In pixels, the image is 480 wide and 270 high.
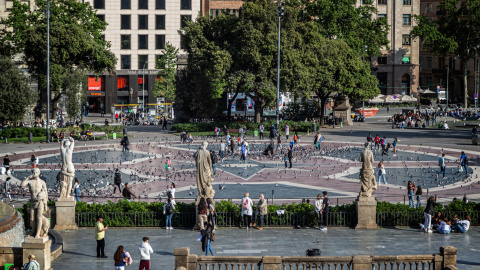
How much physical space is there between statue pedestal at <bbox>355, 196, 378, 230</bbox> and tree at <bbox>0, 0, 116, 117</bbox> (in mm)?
45599

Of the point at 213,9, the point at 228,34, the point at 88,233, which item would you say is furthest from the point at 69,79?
the point at 88,233

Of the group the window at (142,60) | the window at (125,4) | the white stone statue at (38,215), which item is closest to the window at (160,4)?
the window at (125,4)

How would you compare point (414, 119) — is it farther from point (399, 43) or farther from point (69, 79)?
point (69, 79)

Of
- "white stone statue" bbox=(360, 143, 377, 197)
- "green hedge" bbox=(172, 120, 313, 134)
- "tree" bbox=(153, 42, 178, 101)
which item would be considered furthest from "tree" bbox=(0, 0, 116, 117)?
"white stone statue" bbox=(360, 143, 377, 197)

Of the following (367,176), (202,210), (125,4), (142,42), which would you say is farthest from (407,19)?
(202,210)

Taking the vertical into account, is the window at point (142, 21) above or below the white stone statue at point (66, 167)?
above

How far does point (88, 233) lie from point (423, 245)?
11.9 metres

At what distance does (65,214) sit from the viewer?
24.4m

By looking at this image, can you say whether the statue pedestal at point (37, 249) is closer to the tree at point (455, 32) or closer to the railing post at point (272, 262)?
the railing post at point (272, 262)

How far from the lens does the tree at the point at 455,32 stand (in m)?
96.5

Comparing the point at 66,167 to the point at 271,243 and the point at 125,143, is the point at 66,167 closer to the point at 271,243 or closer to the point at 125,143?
the point at 271,243

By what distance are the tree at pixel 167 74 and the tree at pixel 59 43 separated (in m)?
14.6

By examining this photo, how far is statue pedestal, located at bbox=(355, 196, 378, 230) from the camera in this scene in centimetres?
2466

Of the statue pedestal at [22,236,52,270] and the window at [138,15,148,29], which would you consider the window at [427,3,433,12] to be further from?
the statue pedestal at [22,236,52,270]
